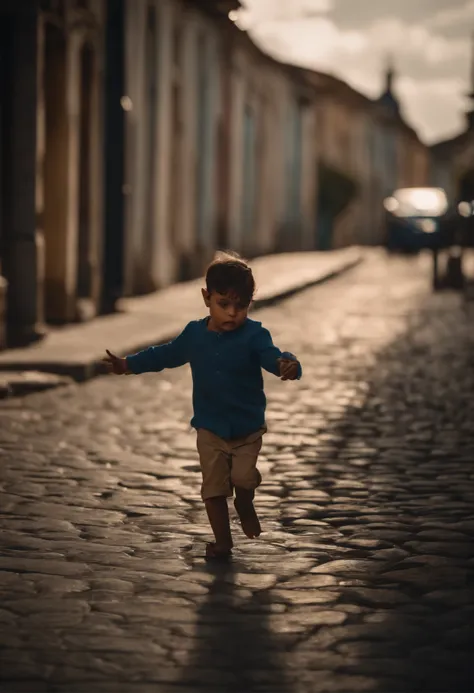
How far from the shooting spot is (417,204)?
142 feet

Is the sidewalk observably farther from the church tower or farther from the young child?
the church tower

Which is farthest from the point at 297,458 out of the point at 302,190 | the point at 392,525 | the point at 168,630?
the point at 302,190

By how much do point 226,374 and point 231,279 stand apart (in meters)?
0.42

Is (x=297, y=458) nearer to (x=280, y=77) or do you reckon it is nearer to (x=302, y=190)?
(x=280, y=77)

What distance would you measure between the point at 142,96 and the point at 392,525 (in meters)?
16.8

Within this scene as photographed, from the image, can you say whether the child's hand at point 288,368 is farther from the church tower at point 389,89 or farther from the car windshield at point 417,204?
the church tower at point 389,89

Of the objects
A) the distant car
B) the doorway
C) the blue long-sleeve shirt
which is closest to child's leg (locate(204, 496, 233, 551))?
the blue long-sleeve shirt

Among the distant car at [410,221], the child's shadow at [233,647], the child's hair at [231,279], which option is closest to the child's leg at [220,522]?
the child's shadow at [233,647]

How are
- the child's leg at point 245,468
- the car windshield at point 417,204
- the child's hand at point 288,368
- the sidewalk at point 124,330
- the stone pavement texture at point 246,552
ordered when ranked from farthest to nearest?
the car windshield at point 417,204 < the sidewalk at point 124,330 < the child's leg at point 245,468 < the child's hand at point 288,368 < the stone pavement texture at point 246,552

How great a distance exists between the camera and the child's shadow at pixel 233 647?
14.7 ft

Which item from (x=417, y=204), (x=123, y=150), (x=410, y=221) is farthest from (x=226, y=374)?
(x=417, y=204)

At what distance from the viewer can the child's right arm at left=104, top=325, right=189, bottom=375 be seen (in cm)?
638

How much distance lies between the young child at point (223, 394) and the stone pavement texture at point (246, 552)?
0.86 feet

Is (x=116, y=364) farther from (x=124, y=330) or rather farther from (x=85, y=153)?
(x=85, y=153)
